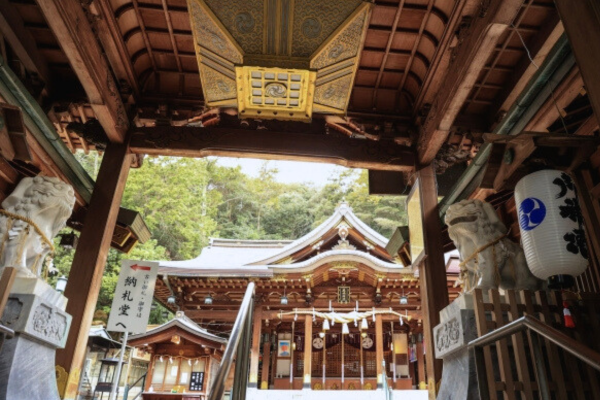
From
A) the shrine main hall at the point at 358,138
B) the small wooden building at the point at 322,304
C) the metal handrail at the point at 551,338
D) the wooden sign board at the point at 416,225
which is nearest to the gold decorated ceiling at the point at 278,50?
the shrine main hall at the point at 358,138

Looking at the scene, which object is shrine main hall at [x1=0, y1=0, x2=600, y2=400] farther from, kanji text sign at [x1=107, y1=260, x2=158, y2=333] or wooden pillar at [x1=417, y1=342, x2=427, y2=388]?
wooden pillar at [x1=417, y1=342, x2=427, y2=388]

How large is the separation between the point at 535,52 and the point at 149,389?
12.1 m

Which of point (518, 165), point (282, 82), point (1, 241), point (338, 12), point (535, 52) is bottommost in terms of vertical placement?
point (1, 241)

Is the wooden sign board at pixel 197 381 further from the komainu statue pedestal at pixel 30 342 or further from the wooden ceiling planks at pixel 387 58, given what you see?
the komainu statue pedestal at pixel 30 342

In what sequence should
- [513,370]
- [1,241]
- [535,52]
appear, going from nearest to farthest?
1. [513,370]
2. [1,241]
3. [535,52]

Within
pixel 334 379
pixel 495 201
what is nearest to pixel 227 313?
pixel 334 379

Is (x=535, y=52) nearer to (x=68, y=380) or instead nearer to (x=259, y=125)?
(x=259, y=125)

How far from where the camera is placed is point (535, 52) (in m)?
5.46

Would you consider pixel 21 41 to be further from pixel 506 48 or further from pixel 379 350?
pixel 379 350

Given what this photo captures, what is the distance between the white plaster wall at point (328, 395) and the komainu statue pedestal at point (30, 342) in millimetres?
8571

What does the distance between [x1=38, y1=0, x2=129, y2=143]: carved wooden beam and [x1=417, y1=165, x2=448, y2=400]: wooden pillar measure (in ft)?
15.9

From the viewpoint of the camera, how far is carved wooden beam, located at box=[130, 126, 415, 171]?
6.91 m

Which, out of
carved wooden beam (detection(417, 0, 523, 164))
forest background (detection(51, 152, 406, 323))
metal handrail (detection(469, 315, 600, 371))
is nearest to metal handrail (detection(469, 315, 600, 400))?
metal handrail (detection(469, 315, 600, 371))

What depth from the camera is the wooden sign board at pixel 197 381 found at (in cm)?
1198
